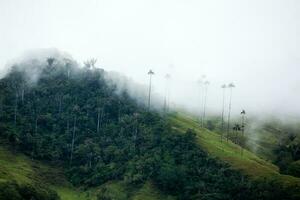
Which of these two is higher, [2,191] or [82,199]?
Answer: [2,191]

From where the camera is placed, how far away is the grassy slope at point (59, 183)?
178500 millimetres

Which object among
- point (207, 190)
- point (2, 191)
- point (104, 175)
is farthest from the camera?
point (104, 175)

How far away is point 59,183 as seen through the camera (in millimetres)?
193625

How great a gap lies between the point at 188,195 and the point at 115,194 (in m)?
26.1

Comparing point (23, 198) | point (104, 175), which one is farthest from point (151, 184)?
point (23, 198)

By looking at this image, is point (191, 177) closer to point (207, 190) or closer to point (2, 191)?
point (207, 190)

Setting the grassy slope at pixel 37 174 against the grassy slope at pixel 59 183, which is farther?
the grassy slope at pixel 37 174

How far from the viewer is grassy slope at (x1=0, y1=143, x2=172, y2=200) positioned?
7028 inches

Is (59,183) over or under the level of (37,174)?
under

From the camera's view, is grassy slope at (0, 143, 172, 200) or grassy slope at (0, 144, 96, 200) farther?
grassy slope at (0, 144, 96, 200)

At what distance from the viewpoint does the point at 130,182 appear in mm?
185750

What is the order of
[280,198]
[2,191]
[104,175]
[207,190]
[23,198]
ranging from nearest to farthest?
1. [2,191]
2. [23,198]
3. [280,198]
4. [207,190]
5. [104,175]

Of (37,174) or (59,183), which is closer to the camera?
(37,174)

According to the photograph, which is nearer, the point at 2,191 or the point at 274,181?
the point at 2,191
